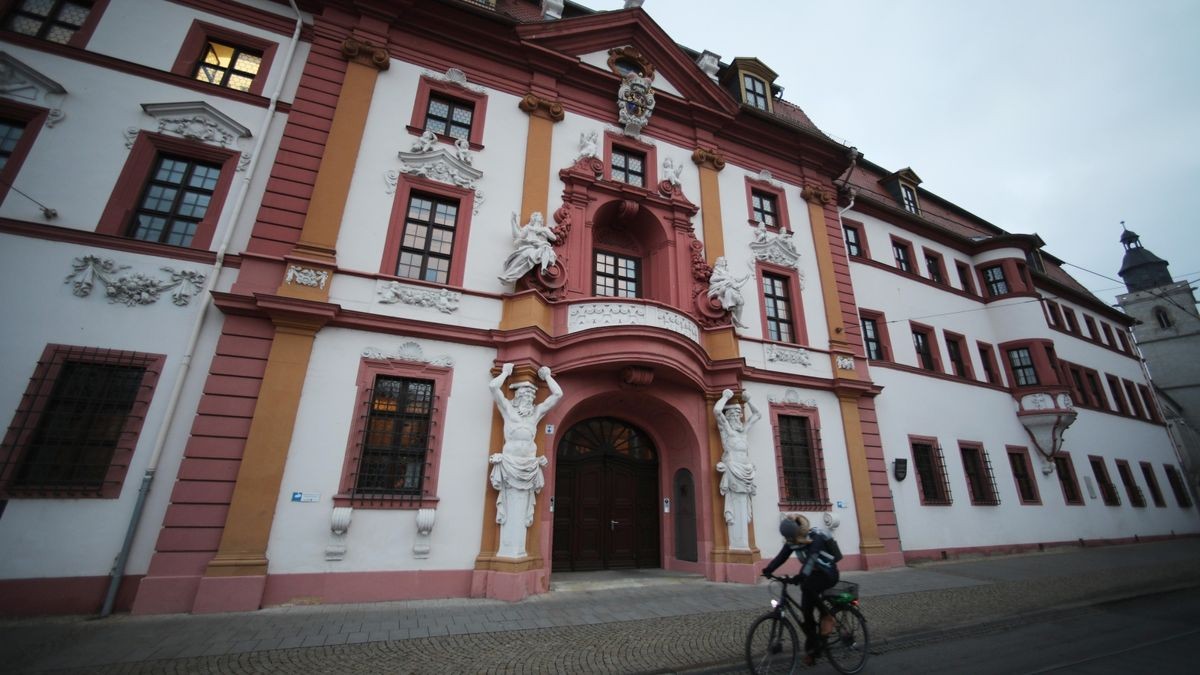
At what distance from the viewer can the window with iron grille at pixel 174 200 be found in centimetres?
884

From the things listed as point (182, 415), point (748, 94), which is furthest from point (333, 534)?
point (748, 94)

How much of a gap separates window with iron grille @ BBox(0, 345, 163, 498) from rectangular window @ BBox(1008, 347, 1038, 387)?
25626mm

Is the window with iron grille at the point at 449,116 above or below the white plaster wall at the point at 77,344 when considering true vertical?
above

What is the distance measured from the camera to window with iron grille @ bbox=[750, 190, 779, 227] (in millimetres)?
14820

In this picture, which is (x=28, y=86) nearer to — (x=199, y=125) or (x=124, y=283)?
(x=199, y=125)

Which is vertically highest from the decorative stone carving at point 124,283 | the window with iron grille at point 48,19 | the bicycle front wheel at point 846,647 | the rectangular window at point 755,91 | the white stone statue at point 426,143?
the rectangular window at point 755,91

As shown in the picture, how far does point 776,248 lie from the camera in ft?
46.7

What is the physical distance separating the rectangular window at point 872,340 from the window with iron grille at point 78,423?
1785 cm

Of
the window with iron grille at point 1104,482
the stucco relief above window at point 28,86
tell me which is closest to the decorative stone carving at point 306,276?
the stucco relief above window at point 28,86

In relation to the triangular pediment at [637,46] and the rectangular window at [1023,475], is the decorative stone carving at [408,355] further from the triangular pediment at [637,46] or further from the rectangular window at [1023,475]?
the rectangular window at [1023,475]

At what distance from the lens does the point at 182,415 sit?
25.9 feet

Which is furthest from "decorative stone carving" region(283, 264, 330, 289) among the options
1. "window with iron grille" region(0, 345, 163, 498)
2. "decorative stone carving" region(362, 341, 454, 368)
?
"window with iron grille" region(0, 345, 163, 498)

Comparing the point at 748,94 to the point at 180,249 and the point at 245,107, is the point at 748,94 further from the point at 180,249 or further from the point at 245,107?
the point at 180,249

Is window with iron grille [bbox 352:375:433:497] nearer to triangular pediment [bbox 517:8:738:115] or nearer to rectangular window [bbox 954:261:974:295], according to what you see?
triangular pediment [bbox 517:8:738:115]
